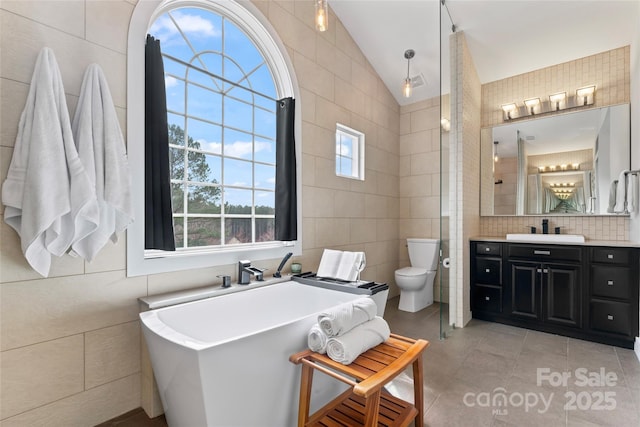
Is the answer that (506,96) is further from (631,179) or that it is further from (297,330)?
(297,330)

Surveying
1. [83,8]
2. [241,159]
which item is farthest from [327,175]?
[83,8]

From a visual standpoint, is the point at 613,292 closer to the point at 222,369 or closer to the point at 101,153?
the point at 222,369

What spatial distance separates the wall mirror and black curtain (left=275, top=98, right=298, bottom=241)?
251cm

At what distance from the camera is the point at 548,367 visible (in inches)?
93.9

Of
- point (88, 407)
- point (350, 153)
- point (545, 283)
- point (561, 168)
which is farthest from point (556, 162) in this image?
point (88, 407)

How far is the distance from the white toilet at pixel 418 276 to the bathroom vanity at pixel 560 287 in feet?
1.64

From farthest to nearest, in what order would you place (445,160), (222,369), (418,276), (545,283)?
(418,276) → (545,283) → (445,160) → (222,369)

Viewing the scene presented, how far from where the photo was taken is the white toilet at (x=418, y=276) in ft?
11.8

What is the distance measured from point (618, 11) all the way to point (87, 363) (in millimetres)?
4940

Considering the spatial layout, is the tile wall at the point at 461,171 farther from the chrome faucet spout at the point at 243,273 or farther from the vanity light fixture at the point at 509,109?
the chrome faucet spout at the point at 243,273

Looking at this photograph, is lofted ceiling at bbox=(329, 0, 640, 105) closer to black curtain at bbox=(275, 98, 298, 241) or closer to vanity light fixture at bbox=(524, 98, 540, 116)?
vanity light fixture at bbox=(524, 98, 540, 116)

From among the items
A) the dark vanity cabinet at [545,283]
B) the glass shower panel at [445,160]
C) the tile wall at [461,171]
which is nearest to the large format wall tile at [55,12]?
the glass shower panel at [445,160]

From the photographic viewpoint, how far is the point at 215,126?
2.48m

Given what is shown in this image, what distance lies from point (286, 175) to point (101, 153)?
1.41 metres
